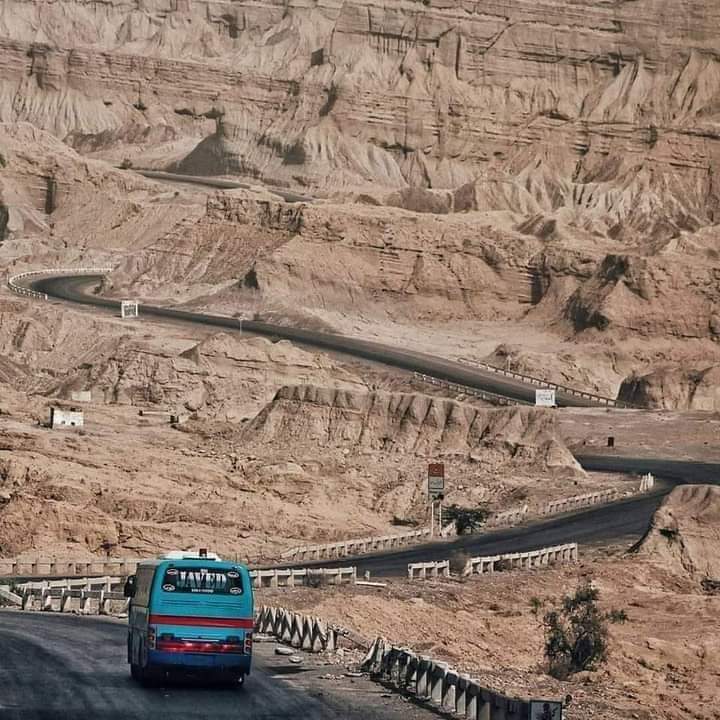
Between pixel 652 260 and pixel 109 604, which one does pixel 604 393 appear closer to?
pixel 652 260

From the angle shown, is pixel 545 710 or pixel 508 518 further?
pixel 508 518

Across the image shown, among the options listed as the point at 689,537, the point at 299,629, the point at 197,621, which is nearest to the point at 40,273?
the point at 689,537

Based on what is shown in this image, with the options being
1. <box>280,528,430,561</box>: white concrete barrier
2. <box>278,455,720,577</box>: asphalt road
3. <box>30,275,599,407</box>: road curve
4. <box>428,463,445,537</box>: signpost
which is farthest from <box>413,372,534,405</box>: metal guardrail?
<box>280,528,430,561</box>: white concrete barrier

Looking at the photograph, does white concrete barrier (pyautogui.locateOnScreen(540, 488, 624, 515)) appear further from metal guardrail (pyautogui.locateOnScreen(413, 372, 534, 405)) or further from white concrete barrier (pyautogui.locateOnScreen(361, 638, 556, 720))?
white concrete barrier (pyautogui.locateOnScreen(361, 638, 556, 720))

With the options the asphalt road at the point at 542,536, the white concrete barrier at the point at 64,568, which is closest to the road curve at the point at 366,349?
the asphalt road at the point at 542,536

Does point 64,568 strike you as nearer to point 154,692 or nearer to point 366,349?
point 154,692
